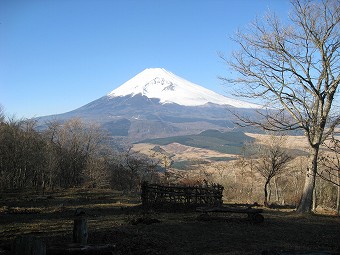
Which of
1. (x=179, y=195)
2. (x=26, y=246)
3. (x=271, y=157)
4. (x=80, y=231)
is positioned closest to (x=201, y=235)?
(x=80, y=231)

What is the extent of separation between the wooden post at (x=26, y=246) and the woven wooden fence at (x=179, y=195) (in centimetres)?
1677

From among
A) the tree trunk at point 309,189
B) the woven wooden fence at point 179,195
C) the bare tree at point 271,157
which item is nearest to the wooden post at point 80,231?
the woven wooden fence at point 179,195

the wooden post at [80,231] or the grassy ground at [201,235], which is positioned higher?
the wooden post at [80,231]

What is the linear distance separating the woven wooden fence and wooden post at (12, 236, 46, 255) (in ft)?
55.0

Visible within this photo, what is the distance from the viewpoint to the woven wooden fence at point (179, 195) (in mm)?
21438

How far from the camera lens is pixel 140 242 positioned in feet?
30.8

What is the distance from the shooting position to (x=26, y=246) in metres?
4.90

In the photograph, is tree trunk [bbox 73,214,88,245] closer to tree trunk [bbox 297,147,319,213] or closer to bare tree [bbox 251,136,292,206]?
tree trunk [bbox 297,147,319,213]

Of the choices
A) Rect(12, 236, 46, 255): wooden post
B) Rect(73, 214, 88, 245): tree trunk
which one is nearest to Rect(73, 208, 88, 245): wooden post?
Rect(73, 214, 88, 245): tree trunk

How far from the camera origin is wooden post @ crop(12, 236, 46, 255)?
16.0ft

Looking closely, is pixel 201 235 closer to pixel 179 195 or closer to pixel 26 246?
pixel 26 246

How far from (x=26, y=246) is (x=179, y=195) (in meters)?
17.0

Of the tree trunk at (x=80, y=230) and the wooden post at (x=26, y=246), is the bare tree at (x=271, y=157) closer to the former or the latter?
the tree trunk at (x=80, y=230)

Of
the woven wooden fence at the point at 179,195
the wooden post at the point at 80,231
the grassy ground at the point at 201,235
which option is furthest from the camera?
the woven wooden fence at the point at 179,195
